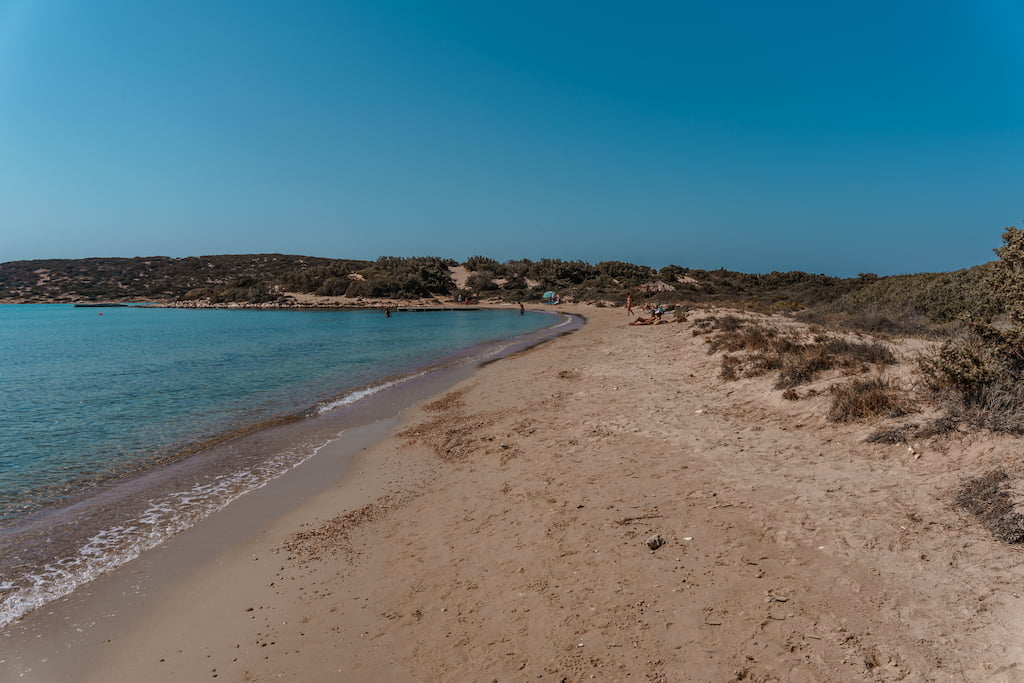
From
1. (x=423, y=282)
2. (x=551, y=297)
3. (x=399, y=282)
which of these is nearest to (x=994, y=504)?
(x=551, y=297)

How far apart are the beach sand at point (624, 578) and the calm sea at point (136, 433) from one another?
1.50 metres

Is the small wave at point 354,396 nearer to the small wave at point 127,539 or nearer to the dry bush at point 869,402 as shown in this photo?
the small wave at point 127,539

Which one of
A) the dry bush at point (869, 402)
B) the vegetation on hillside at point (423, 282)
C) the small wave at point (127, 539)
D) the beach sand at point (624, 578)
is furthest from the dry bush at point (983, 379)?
the vegetation on hillside at point (423, 282)

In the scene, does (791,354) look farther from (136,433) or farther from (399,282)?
(399,282)

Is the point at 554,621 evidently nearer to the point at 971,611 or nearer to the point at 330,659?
the point at 330,659

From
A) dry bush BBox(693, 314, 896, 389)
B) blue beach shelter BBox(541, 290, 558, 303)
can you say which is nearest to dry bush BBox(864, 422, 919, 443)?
dry bush BBox(693, 314, 896, 389)

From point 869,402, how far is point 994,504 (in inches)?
119

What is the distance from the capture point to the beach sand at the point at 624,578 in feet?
10.4

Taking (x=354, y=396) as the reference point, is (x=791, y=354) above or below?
above

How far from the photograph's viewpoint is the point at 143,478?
7.72 metres

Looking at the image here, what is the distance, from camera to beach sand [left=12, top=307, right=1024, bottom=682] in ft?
10.4

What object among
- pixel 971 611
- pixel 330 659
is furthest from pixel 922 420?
pixel 330 659

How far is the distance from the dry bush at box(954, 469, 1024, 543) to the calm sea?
25.8ft

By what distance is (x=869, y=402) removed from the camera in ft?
22.8
